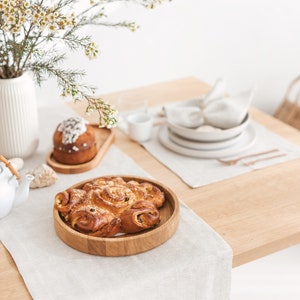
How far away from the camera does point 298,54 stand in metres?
3.24

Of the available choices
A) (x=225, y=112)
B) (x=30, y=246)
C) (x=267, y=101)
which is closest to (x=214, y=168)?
(x=225, y=112)

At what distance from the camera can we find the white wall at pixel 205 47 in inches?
103

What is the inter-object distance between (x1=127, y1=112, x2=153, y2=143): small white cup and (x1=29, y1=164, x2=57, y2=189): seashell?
0.36 m

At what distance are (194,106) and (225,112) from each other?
0.61ft

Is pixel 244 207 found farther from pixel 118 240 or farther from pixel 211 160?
pixel 118 240

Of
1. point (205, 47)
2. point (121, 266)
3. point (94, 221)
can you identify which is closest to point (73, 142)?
point (94, 221)

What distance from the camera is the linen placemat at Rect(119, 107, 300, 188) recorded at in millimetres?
1617

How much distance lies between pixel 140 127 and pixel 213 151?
9.4 inches

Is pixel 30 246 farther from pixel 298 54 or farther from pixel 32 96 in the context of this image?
pixel 298 54

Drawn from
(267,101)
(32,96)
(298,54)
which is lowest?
(267,101)

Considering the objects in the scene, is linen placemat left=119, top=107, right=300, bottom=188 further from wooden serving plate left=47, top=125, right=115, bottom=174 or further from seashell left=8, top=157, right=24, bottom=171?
seashell left=8, top=157, right=24, bottom=171

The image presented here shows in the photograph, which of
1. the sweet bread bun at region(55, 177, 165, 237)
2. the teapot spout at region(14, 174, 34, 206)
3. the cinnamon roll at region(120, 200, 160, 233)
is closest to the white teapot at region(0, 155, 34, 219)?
the teapot spout at region(14, 174, 34, 206)

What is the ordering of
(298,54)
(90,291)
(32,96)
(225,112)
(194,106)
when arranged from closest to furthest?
(90,291)
(32,96)
(225,112)
(194,106)
(298,54)

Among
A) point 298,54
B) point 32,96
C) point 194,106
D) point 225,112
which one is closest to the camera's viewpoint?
point 32,96
